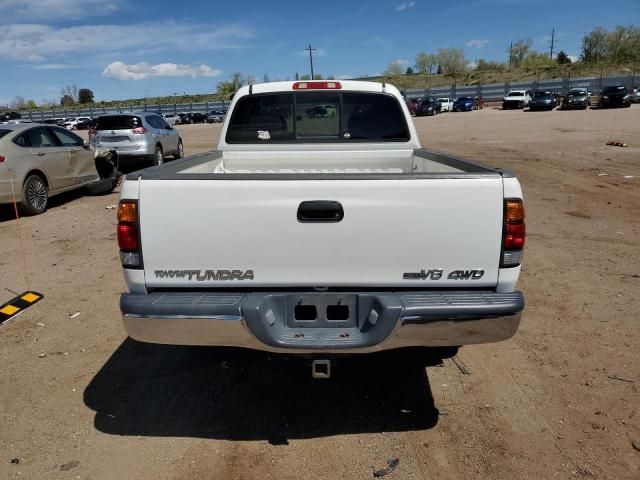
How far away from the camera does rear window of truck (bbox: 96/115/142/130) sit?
14.3 metres

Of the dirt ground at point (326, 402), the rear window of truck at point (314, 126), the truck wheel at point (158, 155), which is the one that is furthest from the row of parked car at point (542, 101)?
the dirt ground at point (326, 402)

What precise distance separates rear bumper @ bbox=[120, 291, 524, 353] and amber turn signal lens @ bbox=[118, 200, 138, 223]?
0.43 meters

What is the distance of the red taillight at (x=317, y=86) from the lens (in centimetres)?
490

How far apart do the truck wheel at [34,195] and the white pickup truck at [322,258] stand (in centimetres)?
758

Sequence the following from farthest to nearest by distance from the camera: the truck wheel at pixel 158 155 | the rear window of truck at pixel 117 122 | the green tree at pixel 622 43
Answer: the green tree at pixel 622 43 → the truck wheel at pixel 158 155 → the rear window of truck at pixel 117 122

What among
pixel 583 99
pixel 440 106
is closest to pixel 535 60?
pixel 440 106

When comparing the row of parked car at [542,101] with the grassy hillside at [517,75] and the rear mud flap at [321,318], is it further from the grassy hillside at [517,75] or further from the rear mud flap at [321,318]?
the rear mud flap at [321,318]

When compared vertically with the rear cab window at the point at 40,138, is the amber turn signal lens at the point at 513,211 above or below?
below

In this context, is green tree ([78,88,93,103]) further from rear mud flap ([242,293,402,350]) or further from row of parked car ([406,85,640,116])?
rear mud flap ([242,293,402,350])

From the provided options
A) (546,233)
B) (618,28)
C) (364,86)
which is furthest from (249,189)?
(618,28)

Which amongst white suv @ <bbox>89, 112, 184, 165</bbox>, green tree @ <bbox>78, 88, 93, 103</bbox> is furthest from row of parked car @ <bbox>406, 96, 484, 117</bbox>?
green tree @ <bbox>78, 88, 93, 103</bbox>

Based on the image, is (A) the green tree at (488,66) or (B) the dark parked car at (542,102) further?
(A) the green tree at (488,66)

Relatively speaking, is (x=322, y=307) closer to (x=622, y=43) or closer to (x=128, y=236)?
(x=128, y=236)

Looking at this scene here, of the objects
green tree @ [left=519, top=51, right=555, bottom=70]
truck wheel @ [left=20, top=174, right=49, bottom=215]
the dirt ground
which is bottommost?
the dirt ground
